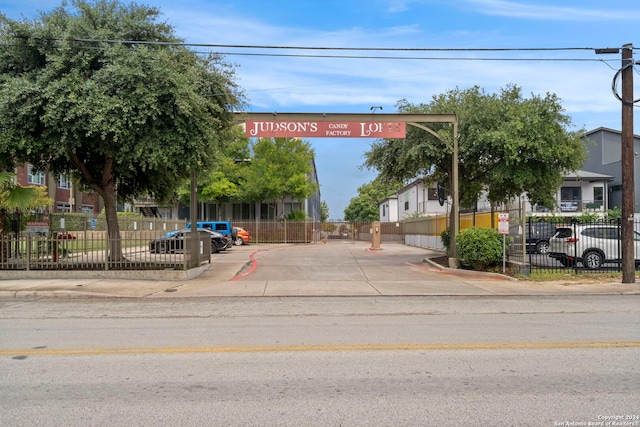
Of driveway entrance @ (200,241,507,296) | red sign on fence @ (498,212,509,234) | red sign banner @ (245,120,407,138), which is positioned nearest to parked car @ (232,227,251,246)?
driveway entrance @ (200,241,507,296)

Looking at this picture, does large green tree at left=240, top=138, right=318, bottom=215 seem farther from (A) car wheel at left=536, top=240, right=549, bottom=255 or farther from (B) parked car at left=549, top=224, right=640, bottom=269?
(B) parked car at left=549, top=224, right=640, bottom=269

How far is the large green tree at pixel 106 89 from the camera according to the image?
42.5 feet

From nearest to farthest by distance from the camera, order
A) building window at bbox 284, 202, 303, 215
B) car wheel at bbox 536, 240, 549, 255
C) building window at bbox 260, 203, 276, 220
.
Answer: car wheel at bbox 536, 240, 549, 255 → building window at bbox 260, 203, 276, 220 → building window at bbox 284, 202, 303, 215

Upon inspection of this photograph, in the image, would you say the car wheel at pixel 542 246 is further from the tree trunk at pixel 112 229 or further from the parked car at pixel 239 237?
the parked car at pixel 239 237

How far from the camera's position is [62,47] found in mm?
13492

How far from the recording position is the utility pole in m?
14.6

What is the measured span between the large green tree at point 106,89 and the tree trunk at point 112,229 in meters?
1.97

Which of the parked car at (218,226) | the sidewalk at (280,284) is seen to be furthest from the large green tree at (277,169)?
the sidewalk at (280,284)

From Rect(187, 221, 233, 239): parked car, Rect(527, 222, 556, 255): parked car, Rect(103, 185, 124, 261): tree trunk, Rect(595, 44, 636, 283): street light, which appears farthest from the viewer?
Rect(187, 221, 233, 239): parked car

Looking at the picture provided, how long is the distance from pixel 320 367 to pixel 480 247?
12.7 m

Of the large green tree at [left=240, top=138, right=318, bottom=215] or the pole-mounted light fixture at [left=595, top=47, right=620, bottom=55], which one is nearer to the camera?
the pole-mounted light fixture at [left=595, top=47, right=620, bottom=55]

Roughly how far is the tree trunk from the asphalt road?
5681 mm

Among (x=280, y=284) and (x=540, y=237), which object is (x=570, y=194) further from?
(x=280, y=284)

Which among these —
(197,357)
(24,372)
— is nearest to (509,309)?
(197,357)
